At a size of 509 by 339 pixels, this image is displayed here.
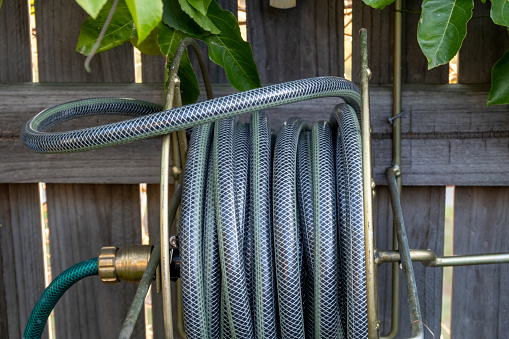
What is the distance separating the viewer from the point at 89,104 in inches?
51.4

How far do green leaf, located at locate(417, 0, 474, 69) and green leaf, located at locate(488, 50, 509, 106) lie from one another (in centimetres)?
23

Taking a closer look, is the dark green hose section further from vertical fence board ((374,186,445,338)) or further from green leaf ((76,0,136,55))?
vertical fence board ((374,186,445,338))

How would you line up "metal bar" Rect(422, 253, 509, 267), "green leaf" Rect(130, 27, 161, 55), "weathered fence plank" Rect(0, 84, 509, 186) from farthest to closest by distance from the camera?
"weathered fence plank" Rect(0, 84, 509, 186)
"green leaf" Rect(130, 27, 161, 55)
"metal bar" Rect(422, 253, 509, 267)

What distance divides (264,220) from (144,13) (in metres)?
0.52

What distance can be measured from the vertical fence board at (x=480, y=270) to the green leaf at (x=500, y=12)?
1.85ft

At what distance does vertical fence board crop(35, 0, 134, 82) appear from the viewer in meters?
1.59

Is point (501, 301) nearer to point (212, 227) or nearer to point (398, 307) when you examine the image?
point (398, 307)

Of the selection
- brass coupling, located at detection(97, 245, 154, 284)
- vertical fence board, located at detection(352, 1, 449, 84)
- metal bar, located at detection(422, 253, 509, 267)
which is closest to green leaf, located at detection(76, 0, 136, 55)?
brass coupling, located at detection(97, 245, 154, 284)

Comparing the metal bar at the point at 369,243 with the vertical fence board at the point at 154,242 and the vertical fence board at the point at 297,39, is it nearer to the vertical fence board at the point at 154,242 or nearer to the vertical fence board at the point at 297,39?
the vertical fence board at the point at 297,39

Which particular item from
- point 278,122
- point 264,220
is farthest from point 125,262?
point 278,122

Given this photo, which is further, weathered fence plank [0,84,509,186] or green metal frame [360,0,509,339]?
weathered fence plank [0,84,509,186]

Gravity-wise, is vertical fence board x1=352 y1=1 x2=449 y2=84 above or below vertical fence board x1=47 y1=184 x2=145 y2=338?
above

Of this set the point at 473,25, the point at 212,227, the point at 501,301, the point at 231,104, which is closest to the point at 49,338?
the point at 212,227

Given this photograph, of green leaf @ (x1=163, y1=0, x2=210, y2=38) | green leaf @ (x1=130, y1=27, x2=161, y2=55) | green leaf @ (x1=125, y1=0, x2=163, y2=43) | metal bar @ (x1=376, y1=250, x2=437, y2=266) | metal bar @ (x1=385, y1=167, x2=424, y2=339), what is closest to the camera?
green leaf @ (x1=125, y1=0, x2=163, y2=43)
